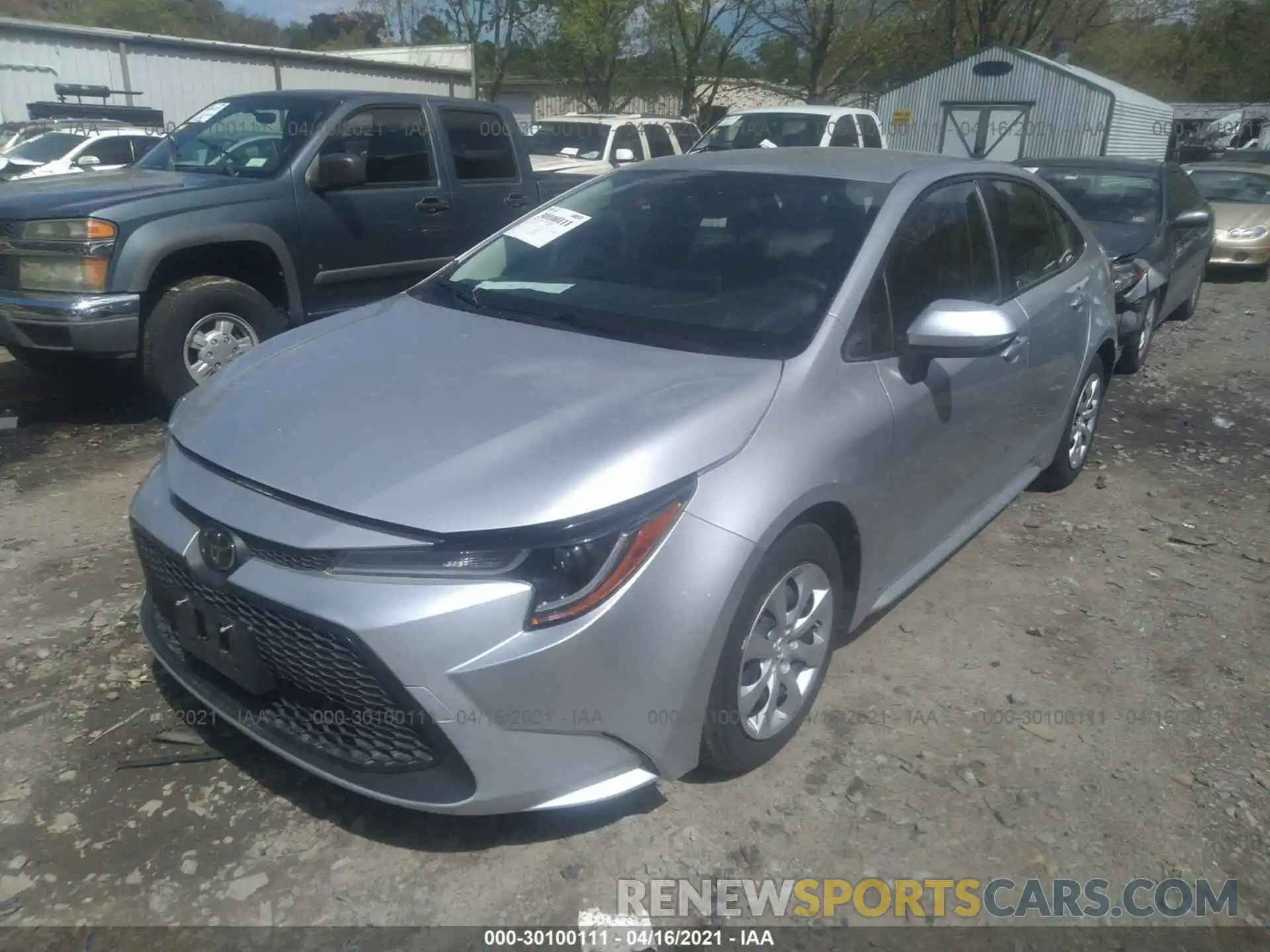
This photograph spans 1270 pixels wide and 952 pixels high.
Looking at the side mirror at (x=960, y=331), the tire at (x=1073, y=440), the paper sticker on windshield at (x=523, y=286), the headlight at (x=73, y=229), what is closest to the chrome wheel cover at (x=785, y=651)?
the side mirror at (x=960, y=331)

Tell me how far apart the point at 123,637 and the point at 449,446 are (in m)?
1.75

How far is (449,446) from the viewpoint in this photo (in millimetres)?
2359

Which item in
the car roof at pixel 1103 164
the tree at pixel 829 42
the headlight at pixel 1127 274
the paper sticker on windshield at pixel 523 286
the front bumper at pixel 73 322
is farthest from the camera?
the tree at pixel 829 42

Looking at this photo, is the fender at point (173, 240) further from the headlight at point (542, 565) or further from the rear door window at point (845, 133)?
the rear door window at point (845, 133)

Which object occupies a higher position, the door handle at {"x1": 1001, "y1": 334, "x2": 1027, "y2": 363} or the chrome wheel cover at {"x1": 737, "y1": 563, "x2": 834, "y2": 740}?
the door handle at {"x1": 1001, "y1": 334, "x2": 1027, "y2": 363}

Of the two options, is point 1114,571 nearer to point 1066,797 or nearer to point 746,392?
point 1066,797

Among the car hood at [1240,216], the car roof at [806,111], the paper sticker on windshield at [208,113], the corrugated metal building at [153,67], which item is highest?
the corrugated metal building at [153,67]

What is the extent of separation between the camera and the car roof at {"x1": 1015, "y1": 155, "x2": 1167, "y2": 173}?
8.39 meters

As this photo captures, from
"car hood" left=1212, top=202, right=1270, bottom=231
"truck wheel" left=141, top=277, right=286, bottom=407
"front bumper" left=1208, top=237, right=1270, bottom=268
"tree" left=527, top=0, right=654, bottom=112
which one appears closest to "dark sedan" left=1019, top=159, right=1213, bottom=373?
"front bumper" left=1208, top=237, right=1270, bottom=268

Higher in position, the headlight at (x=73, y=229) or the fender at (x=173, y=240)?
the headlight at (x=73, y=229)

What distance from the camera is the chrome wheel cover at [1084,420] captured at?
15.8ft

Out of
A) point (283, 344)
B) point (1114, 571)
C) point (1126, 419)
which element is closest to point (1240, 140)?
point (1126, 419)

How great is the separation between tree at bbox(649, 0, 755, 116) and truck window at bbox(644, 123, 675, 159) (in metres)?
14.6

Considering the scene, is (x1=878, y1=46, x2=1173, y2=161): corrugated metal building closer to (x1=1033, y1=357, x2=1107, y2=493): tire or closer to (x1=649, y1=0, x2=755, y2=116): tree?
(x1=649, y1=0, x2=755, y2=116): tree
